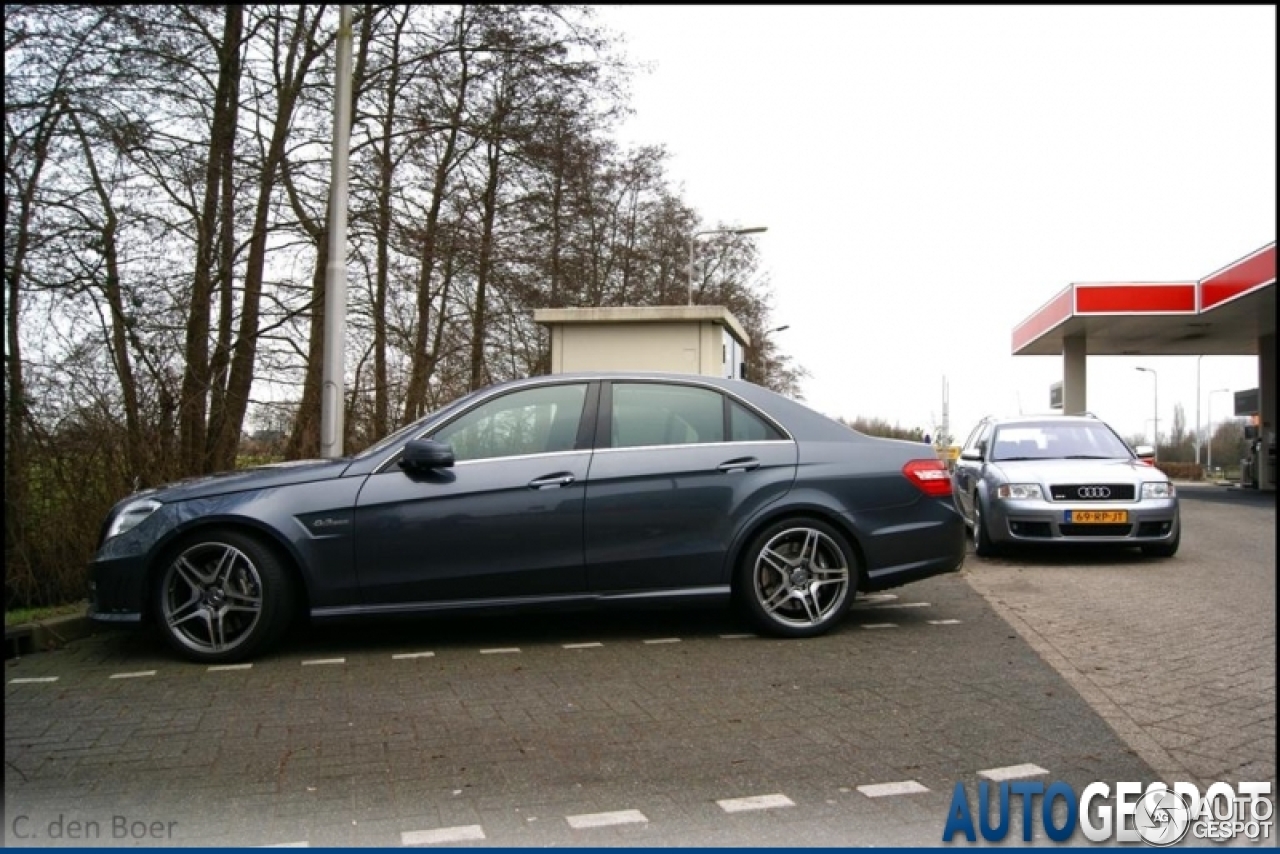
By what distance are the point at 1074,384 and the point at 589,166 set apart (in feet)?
63.1

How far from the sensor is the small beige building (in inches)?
450

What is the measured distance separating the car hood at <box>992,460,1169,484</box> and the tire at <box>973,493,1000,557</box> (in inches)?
18.8

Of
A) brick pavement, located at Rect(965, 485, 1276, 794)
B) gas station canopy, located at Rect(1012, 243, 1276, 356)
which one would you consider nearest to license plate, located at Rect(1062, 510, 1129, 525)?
brick pavement, located at Rect(965, 485, 1276, 794)

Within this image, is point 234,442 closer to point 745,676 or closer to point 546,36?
point 745,676

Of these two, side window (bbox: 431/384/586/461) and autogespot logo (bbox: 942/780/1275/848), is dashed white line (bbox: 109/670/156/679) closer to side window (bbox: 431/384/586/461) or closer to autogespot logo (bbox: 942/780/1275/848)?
side window (bbox: 431/384/586/461)

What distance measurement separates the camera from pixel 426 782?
3766 mm

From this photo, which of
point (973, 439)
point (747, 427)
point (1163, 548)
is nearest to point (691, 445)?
point (747, 427)

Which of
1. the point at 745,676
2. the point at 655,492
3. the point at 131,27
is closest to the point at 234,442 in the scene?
the point at 131,27

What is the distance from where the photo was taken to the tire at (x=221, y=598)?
5543mm

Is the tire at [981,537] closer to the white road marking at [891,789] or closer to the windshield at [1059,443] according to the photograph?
the windshield at [1059,443]

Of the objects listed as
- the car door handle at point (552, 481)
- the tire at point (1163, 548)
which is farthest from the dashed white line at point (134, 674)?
the tire at point (1163, 548)

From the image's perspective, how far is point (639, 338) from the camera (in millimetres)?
11602

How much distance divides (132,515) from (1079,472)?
830 cm

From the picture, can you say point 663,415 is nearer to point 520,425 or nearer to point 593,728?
point 520,425
